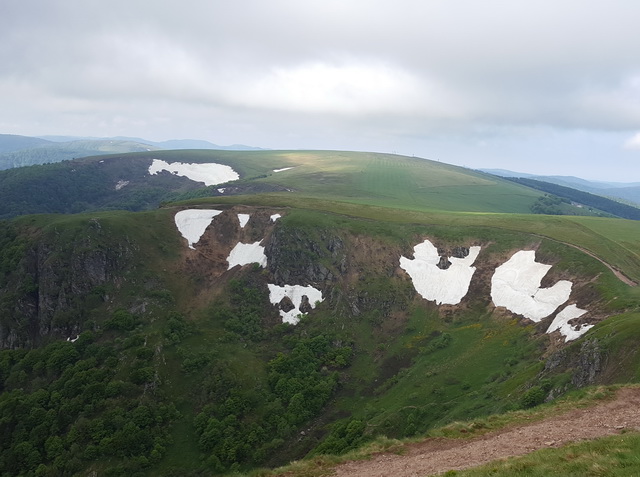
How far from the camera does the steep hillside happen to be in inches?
2127

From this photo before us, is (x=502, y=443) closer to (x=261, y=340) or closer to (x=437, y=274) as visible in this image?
(x=261, y=340)

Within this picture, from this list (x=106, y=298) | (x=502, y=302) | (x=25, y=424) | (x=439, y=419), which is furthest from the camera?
(x=106, y=298)

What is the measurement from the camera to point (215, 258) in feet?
319

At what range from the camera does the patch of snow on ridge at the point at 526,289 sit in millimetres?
68000

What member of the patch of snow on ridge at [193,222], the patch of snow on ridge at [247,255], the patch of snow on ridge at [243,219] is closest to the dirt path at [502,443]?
the patch of snow on ridge at [247,255]

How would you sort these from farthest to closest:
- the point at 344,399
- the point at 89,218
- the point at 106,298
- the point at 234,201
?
the point at 234,201 < the point at 89,218 < the point at 106,298 < the point at 344,399

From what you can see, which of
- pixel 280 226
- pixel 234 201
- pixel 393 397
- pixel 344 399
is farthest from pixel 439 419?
pixel 234 201

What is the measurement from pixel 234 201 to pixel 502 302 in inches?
3127

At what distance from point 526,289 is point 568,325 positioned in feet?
57.1

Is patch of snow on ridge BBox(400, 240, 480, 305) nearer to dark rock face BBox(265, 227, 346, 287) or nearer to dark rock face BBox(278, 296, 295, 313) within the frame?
dark rock face BBox(265, 227, 346, 287)

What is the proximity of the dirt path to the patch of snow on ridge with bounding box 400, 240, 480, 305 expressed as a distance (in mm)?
57285

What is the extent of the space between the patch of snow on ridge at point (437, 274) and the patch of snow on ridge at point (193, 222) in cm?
5510

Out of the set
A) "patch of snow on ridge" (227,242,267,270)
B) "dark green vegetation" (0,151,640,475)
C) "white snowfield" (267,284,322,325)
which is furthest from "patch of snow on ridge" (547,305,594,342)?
"patch of snow on ridge" (227,242,267,270)

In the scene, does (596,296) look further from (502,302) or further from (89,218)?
(89,218)
